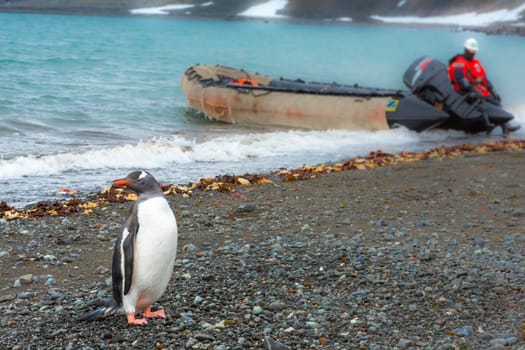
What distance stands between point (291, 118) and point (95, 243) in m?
10.7

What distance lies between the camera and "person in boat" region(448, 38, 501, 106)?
49.1 ft

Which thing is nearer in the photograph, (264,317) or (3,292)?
(264,317)

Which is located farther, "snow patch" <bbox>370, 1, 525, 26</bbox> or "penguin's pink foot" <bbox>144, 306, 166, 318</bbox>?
"snow patch" <bbox>370, 1, 525, 26</bbox>

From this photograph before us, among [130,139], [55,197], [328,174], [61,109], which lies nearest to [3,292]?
[55,197]

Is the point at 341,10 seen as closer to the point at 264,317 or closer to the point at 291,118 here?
the point at 291,118

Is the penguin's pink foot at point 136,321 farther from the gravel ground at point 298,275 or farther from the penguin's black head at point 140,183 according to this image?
the penguin's black head at point 140,183

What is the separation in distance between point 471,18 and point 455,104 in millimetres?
138038

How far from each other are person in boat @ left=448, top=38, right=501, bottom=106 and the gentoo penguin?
11931mm

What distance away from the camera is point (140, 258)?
13.8 ft

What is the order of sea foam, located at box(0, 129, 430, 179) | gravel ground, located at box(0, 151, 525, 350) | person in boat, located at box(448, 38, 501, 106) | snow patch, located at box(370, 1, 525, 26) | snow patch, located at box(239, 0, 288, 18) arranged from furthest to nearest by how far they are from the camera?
snow patch, located at box(239, 0, 288, 18) → snow patch, located at box(370, 1, 525, 26) → person in boat, located at box(448, 38, 501, 106) → sea foam, located at box(0, 129, 430, 179) → gravel ground, located at box(0, 151, 525, 350)

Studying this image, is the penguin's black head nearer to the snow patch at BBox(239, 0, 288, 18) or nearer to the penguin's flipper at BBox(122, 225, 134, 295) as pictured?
the penguin's flipper at BBox(122, 225, 134, 295)

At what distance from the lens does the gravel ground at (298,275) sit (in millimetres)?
4109

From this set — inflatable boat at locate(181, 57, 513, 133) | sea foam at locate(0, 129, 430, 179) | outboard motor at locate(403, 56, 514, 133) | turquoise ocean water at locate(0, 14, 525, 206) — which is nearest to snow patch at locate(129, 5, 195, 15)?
turquoise ocean water at locate(0, 14, 525, 206)

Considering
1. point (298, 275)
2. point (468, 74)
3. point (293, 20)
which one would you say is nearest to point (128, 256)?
point (298, 275)
